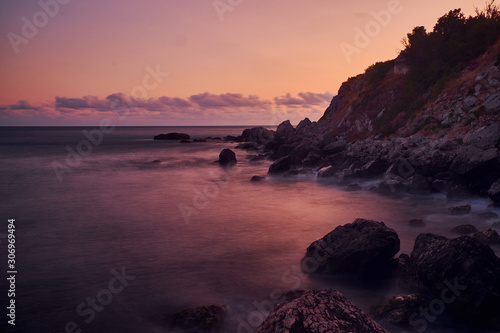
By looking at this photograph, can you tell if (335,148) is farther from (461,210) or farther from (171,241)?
(171,241)

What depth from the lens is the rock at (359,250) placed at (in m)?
8.35

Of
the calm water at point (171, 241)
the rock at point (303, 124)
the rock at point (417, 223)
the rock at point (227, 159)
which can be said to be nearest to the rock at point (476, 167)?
the calm water at point (171, 241)

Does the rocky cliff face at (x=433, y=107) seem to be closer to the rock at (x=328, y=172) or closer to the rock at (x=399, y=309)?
the rock at (x=328, y=172)

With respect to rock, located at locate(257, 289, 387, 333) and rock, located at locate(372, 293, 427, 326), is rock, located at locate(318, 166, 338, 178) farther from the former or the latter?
rock, located at locate(257, 289, 387, 333)

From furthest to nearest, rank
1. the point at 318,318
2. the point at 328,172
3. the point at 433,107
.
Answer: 1. the point at 433,107
2. the point at 328,172
3. the point at 318,318

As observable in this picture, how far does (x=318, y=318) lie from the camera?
3961mm

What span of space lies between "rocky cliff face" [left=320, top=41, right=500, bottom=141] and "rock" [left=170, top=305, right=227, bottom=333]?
20644 millimetres

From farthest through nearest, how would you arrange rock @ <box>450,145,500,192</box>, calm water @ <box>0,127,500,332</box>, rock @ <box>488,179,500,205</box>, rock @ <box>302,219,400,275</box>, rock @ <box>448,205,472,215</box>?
rock @ <box>450,145,500,192</box> < rock @ <box>448,205,472,215</box> < rock @ <box>488,179,500,205</box> < rock @ <box>302,219,400,275</box> < calm water @ <box>0,127,500,332</box>

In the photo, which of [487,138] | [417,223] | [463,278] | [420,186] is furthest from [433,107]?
[463,278]

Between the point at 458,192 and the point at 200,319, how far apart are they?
47.5 feet

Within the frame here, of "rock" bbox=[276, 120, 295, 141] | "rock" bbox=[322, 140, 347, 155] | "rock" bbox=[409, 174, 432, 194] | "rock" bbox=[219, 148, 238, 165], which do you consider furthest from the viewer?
"rock" bbox=[276, 120, 295, 141]

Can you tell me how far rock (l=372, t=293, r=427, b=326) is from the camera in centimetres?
658

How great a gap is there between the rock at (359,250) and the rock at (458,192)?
9.59 meters

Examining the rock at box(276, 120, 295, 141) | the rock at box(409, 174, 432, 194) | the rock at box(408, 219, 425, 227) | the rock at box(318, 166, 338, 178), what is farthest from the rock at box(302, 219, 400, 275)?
the rock at box(276, 120, 295, 141)
